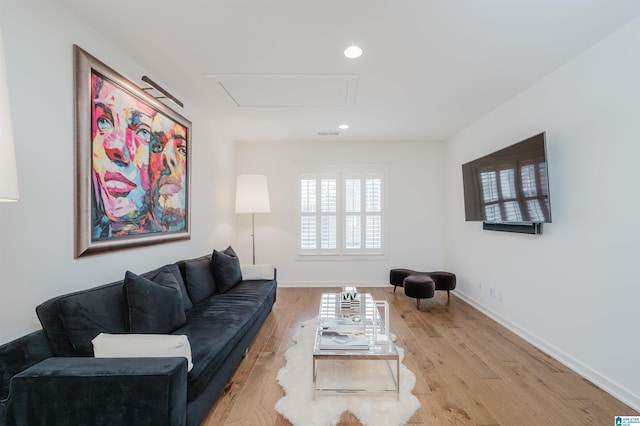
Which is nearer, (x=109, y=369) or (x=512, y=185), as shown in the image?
(x=109, y=369)

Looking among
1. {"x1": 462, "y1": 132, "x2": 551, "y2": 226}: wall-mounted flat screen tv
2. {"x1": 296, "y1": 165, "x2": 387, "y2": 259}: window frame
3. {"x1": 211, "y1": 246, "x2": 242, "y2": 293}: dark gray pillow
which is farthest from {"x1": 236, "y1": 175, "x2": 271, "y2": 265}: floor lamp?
{"x1": 462, "y1": 132, "x2": 551, "y2": 226}: wall-mounted flat screen tv

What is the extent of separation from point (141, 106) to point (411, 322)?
Answer: 3646 millimetres

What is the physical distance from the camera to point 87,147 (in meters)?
2.00

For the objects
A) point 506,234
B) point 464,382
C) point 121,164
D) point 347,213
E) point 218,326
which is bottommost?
point 464,382

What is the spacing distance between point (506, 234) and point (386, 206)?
2.10m

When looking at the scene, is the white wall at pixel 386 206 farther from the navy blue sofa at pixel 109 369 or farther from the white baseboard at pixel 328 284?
the navy blue sofa at pixel 109 369

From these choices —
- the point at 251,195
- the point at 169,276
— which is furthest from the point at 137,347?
the point at 251,195

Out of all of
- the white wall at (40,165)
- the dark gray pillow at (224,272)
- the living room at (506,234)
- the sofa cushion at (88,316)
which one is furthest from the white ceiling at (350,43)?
the dark gray pillow at (224,272)

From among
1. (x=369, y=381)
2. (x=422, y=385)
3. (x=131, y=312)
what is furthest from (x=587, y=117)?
(x=131, y=312)

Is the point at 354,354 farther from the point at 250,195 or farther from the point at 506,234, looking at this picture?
the point at 250,195

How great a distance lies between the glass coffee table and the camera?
1.95m

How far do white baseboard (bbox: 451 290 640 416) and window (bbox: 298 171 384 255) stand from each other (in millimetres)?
2258

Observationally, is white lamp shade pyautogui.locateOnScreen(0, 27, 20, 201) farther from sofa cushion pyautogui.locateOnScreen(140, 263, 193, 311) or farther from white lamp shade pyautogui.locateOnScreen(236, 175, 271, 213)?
white lamp shade pyautogui.locateOnScreen(236, 175, 271, 213)

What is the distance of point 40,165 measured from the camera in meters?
1.71
